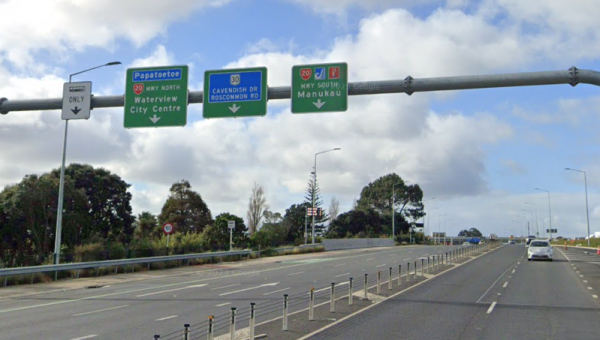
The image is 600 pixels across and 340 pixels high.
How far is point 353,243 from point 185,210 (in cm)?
2105

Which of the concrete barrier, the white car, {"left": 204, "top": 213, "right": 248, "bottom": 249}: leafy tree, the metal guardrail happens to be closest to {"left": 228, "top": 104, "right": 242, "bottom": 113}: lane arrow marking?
the metal guardrail

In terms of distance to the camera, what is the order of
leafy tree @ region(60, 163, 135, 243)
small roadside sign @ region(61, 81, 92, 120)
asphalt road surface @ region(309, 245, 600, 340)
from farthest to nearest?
leafy tree @ region(60, 163, 135, 243)
small roadside sign @ region(61, 81, 92, 120)
asphalt road surface @ region(309, 245, 600, 340)

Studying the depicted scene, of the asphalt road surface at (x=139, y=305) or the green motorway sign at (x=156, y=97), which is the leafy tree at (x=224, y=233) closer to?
the asphalt road surface at (x=139, y=305)

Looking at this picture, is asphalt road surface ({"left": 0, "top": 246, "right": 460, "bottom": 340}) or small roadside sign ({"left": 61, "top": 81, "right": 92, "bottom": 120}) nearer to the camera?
asphalt road surface ({"left": 0, "top": 246, "right": 460, "bottom": 340})

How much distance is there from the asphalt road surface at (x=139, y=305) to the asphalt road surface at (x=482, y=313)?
328 cm

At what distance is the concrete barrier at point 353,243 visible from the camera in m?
61.3

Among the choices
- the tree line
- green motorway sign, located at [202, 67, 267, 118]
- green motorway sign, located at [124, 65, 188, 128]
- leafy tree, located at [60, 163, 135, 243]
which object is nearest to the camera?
green motorway sign, located at [202, 67, 267, 118]

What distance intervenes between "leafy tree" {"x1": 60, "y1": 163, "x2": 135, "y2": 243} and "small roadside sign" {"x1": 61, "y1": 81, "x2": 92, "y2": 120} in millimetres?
30896

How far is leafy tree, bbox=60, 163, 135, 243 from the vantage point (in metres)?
46.4

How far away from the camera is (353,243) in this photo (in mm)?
68875

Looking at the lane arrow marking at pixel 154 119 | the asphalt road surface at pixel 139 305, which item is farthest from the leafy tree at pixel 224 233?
the lane arrow marking at pixel 154 119

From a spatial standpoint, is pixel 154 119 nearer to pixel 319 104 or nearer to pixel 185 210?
pixel 319 104

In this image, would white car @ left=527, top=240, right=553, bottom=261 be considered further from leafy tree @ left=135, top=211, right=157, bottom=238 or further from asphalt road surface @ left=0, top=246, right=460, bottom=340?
leafy tree @ left=135, top=211, right=157, bottom=238

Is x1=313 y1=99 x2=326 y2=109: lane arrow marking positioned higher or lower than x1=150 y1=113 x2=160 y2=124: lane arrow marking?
higher
